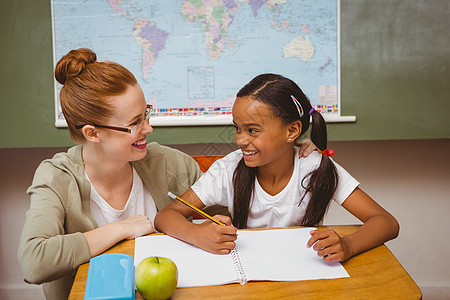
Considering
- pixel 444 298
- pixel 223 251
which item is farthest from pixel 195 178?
pixel 444 298

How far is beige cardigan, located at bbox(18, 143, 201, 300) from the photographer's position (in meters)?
1.08

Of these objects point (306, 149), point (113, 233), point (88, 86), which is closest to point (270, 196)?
point (306, 149)

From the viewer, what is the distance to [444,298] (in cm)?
274

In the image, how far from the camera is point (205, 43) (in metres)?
2.22

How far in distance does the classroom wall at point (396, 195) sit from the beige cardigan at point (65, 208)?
954 millimetres

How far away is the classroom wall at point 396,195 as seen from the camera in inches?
102

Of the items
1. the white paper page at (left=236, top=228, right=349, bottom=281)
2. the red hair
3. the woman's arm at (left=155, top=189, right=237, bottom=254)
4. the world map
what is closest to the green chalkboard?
the world map

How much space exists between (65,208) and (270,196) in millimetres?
611

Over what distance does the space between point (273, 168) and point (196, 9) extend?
107 cm

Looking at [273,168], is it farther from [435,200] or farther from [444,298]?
[444,298]

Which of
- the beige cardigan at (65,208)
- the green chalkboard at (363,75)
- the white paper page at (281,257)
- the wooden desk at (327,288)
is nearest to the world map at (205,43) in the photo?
the green chalkboard at (363,75)

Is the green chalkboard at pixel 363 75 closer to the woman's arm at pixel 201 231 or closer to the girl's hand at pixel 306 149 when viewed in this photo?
the girl's hand at pixel 306 149

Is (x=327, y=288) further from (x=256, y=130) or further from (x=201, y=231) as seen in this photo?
(x=256, y=130)

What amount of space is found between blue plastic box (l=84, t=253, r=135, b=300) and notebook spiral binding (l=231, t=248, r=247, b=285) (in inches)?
9.0
